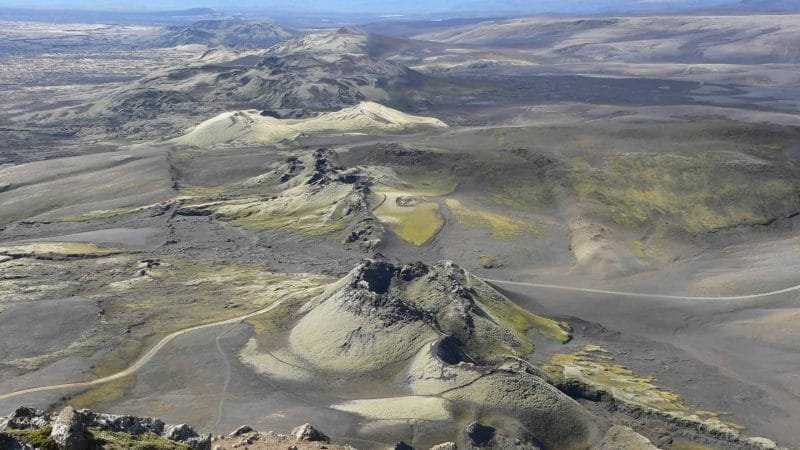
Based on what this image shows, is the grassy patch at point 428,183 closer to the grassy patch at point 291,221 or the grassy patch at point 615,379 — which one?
the grassy patch at point 291,221

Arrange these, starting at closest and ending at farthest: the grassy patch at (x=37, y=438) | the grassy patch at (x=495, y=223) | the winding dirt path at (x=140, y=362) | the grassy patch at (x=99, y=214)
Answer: the grassy patch at (x=37, y=438) → the winding dirt path at (x=140, y=362) → the grassy patch at (x=495, y=223) → the grassy patch at (x=99, y=214)

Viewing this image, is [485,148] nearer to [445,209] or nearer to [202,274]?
[445,209]

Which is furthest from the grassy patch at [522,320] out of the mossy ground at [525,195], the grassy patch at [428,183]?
the grassy patch at [428,183]

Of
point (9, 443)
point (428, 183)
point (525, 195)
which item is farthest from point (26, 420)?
point (428, 183)

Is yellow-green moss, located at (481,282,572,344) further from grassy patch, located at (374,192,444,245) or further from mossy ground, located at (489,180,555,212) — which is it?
mossy ground, located at (489,180,555,212)

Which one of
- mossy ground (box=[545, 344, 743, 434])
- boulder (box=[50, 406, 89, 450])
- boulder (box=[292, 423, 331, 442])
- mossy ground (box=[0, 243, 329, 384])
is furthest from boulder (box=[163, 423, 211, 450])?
mossy ground (box=[545, 344, 743, 434])
